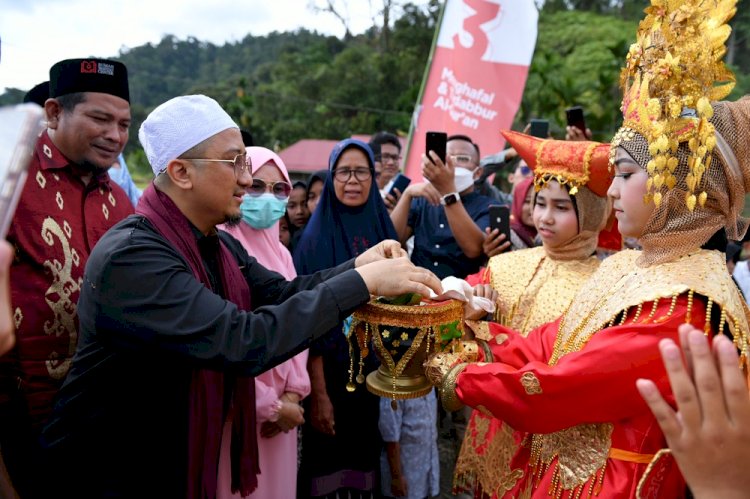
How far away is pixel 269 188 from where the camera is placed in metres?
3.46

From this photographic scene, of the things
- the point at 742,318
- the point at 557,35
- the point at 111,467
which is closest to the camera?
the point at 742,318

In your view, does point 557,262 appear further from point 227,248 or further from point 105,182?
point 105,182

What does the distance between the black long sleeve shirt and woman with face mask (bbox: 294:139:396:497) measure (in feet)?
5.00

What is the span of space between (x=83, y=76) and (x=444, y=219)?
2.61 meters

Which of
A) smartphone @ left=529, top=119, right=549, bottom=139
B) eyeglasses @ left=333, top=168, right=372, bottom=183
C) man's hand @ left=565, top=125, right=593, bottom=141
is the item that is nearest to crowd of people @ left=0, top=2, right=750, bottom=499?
eyeglasses @ left=333, top=168, right=372, bottom=183

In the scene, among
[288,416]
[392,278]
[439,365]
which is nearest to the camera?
[392,278]

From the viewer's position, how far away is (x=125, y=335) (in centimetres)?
182

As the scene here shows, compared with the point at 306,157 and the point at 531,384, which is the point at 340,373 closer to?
the point at 531,384

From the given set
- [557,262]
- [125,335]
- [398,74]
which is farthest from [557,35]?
[125,335]

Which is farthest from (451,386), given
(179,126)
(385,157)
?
(385,157)

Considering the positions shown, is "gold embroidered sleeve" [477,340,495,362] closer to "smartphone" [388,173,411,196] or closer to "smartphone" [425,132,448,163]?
"smartphone" [425,132,448,163]

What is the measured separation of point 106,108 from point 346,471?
2676 millimetres

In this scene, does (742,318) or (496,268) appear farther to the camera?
(496,268)

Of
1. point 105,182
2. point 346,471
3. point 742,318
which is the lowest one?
point 346,471
